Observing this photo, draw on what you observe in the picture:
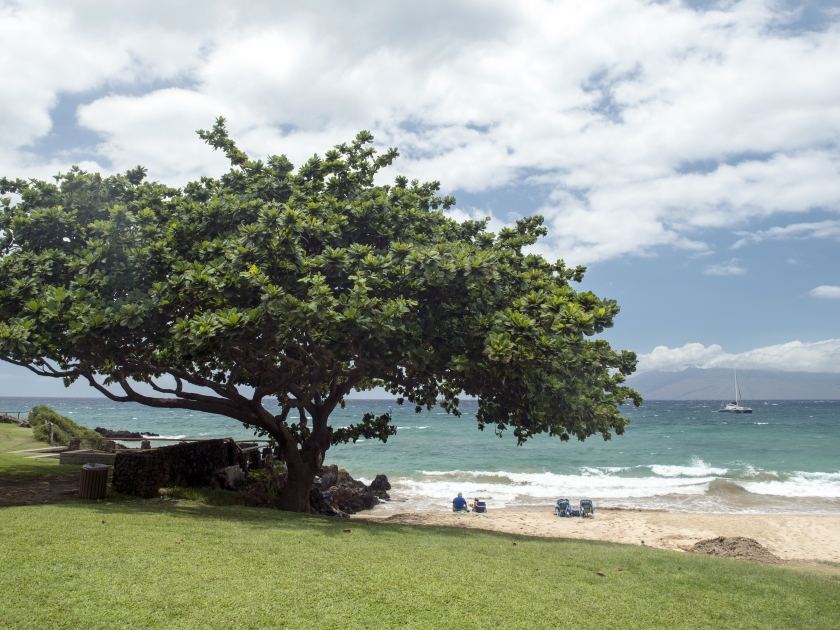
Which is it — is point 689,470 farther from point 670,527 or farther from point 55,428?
point 55,428

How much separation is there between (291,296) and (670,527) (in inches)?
754

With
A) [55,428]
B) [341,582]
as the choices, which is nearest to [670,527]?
[341,582]

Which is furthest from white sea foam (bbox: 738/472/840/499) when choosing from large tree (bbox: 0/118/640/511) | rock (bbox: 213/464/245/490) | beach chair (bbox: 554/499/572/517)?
rock (bbox: 213/464/245/490)

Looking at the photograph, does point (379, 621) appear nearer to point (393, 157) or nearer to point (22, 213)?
point (22, 213)

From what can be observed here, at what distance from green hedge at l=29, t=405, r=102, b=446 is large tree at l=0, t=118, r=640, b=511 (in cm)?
1939

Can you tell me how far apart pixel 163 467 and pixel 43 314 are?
5.98 metres

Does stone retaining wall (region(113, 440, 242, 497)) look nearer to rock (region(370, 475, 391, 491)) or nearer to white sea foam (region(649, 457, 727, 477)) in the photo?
rock (region(370, 475, 391, 491))

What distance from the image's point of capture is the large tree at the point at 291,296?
10.5 m

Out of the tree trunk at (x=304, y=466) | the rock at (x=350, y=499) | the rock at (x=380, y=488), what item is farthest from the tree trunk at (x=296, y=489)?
the rock at (x=380, y=488)

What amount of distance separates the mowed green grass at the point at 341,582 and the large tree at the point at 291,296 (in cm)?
320

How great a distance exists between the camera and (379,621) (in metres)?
5.65

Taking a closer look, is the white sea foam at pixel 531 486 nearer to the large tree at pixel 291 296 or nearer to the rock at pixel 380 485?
the rock at pixel 380 485

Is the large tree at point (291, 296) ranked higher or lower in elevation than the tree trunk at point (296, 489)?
higher

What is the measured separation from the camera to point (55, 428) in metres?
31.2
